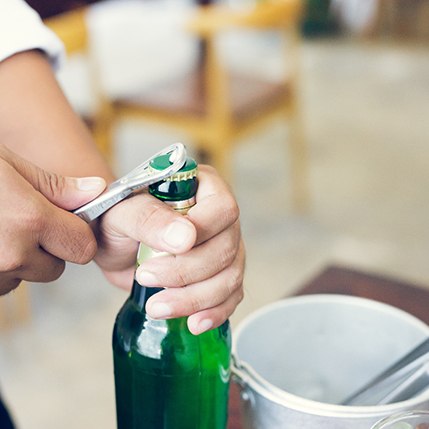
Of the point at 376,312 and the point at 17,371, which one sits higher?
the point at 376,312

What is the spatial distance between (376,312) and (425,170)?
6.64 ft

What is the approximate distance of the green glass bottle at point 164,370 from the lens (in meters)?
0.48

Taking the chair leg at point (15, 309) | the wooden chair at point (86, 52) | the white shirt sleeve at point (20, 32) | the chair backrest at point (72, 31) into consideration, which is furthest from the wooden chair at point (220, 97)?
the white shirt sleeve at point (20, 32)

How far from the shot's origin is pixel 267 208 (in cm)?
227

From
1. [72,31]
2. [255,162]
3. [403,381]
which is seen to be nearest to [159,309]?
[403,381]

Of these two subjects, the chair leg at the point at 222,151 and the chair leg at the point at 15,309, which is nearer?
the chair leg at the point at 15,309

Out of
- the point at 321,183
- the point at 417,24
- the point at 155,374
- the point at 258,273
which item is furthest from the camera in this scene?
the point at 417,24

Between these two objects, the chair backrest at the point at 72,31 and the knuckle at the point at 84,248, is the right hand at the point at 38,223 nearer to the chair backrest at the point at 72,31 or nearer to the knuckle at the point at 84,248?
the knuckle at the point at 84,248

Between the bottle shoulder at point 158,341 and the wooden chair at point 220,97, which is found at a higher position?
the bottle shoulder at point 158,341

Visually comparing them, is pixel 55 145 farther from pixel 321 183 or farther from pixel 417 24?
pixel 417 24

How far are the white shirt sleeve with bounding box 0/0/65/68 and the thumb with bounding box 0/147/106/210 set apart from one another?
153 millimetres

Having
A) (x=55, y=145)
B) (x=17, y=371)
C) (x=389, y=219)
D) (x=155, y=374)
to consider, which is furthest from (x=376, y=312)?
(x=389, y=219)

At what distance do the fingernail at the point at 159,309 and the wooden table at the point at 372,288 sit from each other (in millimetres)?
314

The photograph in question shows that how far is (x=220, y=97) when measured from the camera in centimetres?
187
